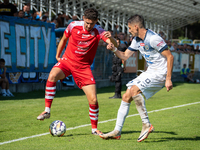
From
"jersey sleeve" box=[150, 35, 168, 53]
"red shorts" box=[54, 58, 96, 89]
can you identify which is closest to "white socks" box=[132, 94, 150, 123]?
"jersey sleeve" box=[150, 35, 168, 53]

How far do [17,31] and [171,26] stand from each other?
2972 centimetres

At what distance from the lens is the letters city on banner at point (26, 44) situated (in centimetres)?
1216

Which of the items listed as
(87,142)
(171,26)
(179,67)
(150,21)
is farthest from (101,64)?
(171,26)

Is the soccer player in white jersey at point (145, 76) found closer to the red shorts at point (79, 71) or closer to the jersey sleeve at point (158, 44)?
the jersey sleeve at point (158, 44)

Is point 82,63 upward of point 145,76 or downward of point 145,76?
upward

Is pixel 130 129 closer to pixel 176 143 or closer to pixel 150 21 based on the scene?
pixel 176 143

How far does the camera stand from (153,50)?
16.9 feet

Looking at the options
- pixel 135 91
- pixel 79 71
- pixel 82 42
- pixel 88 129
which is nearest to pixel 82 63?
pixel 79 71

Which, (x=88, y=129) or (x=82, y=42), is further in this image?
(x=88, y=129)

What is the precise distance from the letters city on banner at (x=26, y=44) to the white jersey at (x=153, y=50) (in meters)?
8.21

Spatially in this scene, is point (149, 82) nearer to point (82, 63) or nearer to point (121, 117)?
point (121, 117)

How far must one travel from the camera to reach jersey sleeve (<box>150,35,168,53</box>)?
16.3 ft

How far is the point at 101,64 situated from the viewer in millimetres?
17000

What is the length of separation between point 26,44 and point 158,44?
9.17 metres
